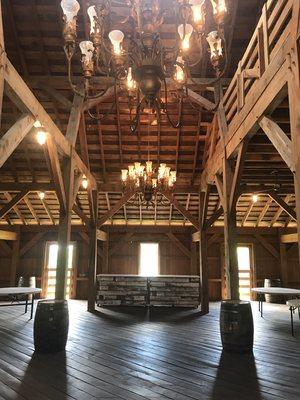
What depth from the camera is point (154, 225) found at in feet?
42.8

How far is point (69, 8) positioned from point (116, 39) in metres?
0.55

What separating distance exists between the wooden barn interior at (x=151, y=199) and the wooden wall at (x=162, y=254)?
0.06 metres

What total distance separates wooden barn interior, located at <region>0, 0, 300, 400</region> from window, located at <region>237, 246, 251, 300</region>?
55 millimetres

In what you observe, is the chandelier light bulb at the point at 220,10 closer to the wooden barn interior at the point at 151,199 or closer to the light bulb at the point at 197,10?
the wooden barn interior at the point at 151,199

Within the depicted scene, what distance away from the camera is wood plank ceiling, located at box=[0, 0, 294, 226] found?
6.86 m

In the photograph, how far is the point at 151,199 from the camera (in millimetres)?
8781

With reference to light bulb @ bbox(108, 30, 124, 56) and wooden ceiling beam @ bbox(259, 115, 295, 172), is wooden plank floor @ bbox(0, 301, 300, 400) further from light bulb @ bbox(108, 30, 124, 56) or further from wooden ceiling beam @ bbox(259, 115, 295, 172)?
light bulb @ bbox(108, 30, 124, 56)

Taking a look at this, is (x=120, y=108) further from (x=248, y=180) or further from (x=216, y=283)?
(x=216, y=283)

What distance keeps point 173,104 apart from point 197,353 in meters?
6.42

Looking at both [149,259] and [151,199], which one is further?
[149,259]

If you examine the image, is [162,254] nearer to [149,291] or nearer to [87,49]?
[149,291]

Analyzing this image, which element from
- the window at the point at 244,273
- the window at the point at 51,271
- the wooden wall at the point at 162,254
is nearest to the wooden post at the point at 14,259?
the wooden wall at the point at 162,254

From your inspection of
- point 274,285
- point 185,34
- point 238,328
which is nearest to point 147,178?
point 238,328

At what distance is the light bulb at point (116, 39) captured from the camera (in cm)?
351
